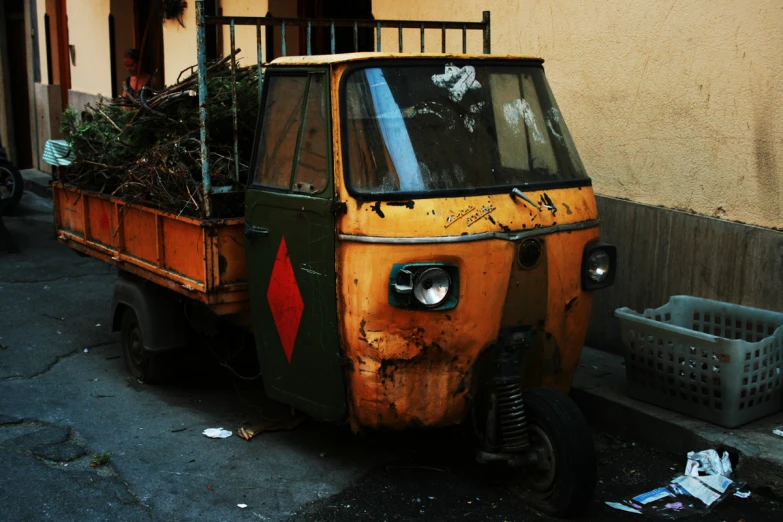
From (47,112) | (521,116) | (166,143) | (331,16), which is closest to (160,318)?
(166,143)

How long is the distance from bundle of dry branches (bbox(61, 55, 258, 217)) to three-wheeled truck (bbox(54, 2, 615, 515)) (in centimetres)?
48

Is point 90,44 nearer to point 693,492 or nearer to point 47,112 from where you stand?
point 47,112

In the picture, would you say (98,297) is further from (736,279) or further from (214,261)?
(736,279)

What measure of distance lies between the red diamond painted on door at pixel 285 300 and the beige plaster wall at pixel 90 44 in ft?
32.8

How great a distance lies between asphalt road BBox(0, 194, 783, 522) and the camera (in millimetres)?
4121

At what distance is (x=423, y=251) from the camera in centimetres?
395

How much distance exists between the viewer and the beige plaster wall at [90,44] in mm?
13586

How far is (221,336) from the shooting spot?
5.64 meters

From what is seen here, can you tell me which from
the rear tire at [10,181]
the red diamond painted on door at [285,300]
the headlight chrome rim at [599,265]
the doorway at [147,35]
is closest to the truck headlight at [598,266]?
the headlight chrome rim at [599,265]

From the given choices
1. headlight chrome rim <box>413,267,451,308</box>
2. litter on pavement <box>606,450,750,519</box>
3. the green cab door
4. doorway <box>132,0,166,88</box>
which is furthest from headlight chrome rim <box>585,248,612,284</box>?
doorway <box>132,0,166,88</box>

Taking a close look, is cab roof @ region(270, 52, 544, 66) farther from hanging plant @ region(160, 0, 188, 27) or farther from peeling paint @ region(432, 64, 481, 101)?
hanging plant @ region(160, 0, 188, 27)

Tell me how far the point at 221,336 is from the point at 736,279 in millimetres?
3101

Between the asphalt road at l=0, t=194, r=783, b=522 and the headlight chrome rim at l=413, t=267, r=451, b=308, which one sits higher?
the headlight chrome rim at l=413, t=267, r=451, b=308

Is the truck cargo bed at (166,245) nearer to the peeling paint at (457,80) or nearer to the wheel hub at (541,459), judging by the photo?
the peeling paint at (457,80)
